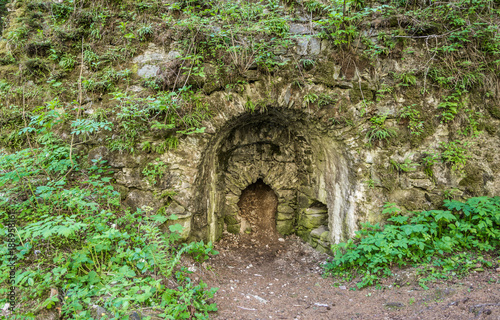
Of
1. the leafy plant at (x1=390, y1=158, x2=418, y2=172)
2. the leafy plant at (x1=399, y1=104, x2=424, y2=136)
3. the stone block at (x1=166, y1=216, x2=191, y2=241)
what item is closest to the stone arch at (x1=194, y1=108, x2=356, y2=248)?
the stone block at (x1=166, y1=216, x2=191, y2=241)

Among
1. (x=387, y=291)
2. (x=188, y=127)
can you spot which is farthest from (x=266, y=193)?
(x=387, y=291)

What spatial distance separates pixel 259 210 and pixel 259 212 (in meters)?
0.05

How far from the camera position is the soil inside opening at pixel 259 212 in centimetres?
570

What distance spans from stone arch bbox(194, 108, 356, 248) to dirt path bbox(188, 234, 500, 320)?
754 mm

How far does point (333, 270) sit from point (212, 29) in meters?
3.99

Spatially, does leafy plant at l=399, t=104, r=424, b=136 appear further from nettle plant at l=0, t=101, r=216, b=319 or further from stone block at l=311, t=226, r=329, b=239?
nettle plant at l=0, t=101, r=216, b=319

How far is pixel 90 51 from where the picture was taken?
3.98 m

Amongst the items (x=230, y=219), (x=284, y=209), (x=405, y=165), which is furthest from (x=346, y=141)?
(x=230, y=219)

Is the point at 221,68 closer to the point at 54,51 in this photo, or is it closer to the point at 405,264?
the point at 54,51

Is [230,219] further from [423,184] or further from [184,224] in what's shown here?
[423,184]

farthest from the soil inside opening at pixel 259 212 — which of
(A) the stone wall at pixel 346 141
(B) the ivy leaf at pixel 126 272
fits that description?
(B) the ivy leaf at pixel 126 272

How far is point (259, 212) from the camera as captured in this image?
5.90 metres

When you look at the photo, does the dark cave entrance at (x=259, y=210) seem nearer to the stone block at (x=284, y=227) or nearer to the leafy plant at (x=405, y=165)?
the stone block at (x=284, y=227)

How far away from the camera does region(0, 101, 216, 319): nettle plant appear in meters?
2.25
